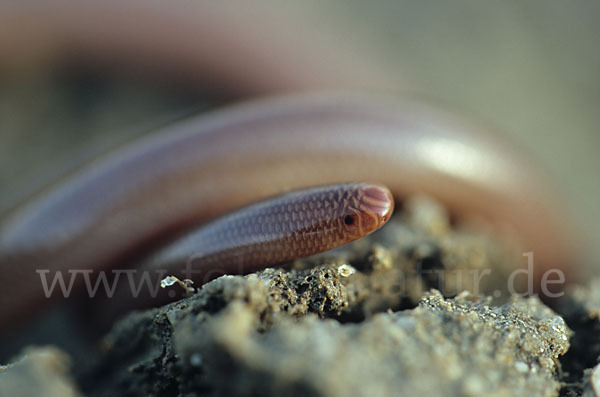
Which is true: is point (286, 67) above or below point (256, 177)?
above

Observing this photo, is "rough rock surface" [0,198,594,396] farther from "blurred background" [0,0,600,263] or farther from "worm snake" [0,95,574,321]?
"blurred background" [0,0,600,263]

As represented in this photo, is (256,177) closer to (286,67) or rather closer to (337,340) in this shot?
(337,340)

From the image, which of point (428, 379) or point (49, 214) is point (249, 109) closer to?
point (49, 214)

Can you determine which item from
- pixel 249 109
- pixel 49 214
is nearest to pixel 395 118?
pixel 249 109

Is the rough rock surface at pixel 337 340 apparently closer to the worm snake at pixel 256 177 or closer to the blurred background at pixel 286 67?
the worm snake at pixel 256 177

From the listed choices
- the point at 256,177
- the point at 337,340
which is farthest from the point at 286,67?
the point at 337,340

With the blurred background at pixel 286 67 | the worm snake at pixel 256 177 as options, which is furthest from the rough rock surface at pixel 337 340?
the blurred background at pixel 286 67

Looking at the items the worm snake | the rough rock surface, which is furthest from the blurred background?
the rough rock surface
